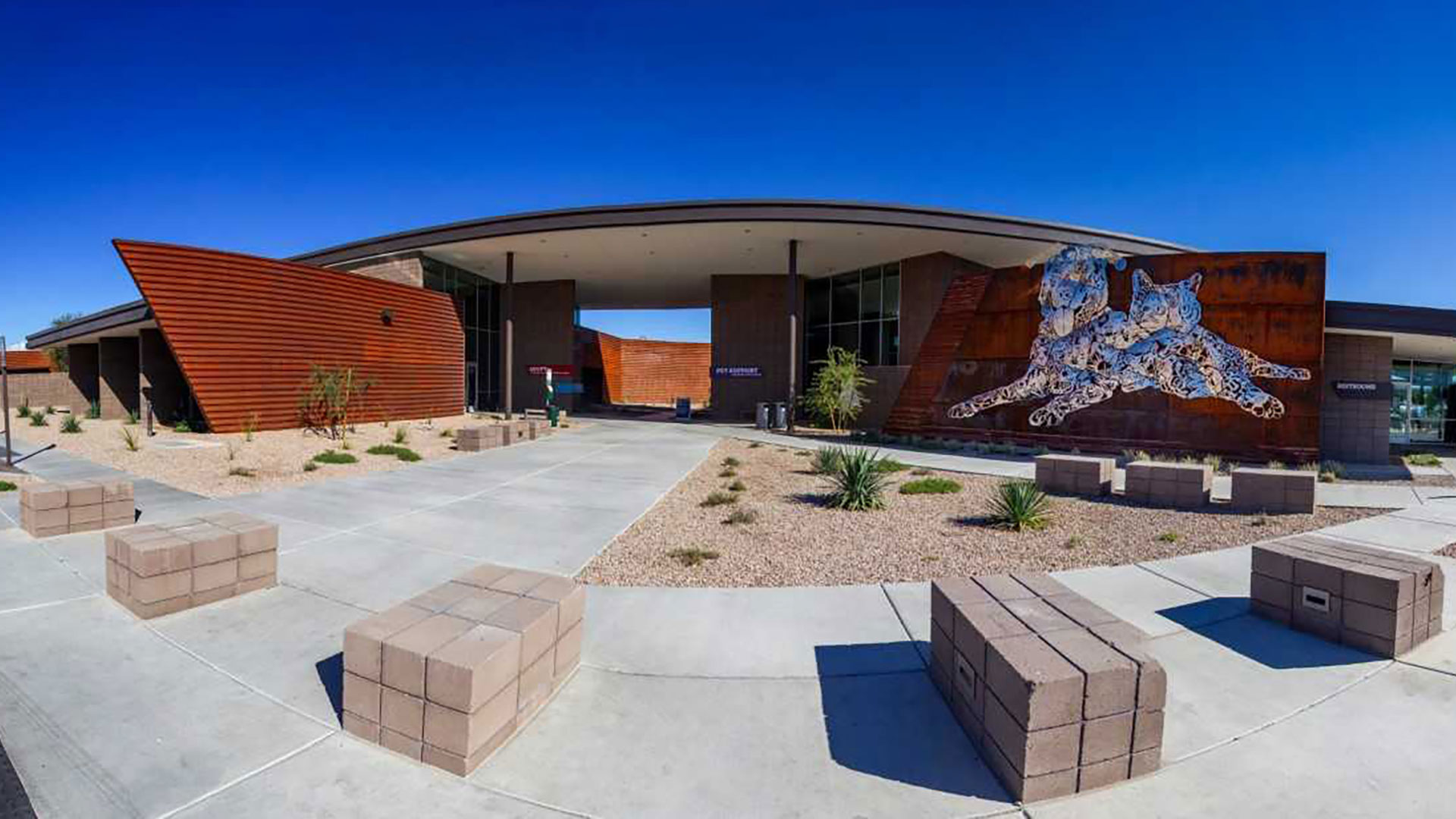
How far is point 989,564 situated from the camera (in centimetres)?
694

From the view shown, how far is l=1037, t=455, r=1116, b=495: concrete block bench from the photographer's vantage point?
11.1 metres

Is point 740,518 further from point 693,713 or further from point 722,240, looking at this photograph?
point 722,240


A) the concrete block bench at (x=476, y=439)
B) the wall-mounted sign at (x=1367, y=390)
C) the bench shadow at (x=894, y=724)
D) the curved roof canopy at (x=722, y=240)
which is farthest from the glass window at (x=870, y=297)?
the bench shadow at (x=894, y=724)

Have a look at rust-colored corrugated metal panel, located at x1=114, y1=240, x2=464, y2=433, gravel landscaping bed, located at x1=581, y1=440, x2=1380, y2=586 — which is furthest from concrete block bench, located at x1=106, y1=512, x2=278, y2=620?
rust-colored corrugated metal panel, located at x1=114, y1=240, x2=464, y2=433

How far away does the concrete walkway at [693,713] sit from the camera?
9.82 ft

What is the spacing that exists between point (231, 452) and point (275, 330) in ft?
25.5

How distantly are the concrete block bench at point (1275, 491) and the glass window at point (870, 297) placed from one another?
69.9 feet

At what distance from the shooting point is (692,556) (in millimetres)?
7070

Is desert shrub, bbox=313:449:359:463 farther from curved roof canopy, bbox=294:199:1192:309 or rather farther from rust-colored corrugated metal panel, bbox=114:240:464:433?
curved roof canopy, bbox=294:199:1192:309

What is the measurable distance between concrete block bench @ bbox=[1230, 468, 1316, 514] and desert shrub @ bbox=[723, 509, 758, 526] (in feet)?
26.3

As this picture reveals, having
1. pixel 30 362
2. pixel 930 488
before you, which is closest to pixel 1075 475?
pixel 930 488

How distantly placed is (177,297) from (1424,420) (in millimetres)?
47091

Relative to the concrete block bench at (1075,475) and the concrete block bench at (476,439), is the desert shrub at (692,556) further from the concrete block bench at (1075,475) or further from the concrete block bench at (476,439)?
the concrete block bench at (476,439)

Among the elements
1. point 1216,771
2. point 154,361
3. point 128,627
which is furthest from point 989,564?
point 154,361
